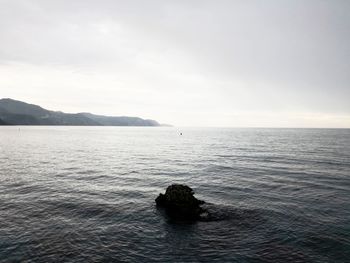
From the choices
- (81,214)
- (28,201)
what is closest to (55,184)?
(28,201)

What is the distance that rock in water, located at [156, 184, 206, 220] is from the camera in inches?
1105

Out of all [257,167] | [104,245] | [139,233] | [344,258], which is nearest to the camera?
[344,258]

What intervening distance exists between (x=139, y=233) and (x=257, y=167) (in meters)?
41.6

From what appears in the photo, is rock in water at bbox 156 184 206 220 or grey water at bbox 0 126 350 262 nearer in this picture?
grey water at bbox 0 126 350 262

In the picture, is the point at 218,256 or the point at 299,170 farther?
the point at 299,170

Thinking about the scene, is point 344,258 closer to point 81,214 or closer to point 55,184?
point 81,214

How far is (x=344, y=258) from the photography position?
19.0 m

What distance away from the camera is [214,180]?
4609 centimetres

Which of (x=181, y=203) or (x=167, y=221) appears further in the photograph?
(x=181, y=203)

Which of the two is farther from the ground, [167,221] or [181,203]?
[181,203]

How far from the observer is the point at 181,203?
2950 centimetres

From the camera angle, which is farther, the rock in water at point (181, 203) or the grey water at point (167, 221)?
the rock in water at point (181, 203)

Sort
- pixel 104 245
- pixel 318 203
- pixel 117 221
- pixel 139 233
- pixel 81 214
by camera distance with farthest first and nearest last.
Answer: pixel 318 203 < pixel 81 214 < pixel 117 221 < pixel 139 233 < pixel 104 245

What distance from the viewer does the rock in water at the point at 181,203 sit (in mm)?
28067
